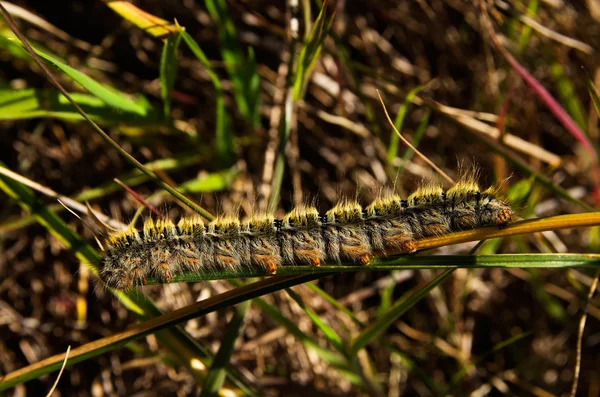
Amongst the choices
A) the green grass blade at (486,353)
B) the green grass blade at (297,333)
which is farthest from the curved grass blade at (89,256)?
the green grass blade at (486,353)

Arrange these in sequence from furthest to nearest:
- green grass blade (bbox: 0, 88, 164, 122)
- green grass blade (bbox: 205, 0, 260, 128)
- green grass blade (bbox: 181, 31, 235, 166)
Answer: green grass blade (bbox: 181, 31, 235, 166), green grass blade (bbox: 205, 0, 260, 128), green grass blade (bbox: 0, 88, 164, 122)

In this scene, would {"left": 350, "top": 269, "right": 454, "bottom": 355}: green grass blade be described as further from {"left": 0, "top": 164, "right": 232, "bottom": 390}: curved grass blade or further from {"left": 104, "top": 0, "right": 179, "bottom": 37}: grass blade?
{"left": 104, "top": 0, "right": 179, "bottom": 37}: grass blade

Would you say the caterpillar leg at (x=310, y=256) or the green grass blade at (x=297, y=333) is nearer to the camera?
the caterpillar leg at (x=310, y=256)

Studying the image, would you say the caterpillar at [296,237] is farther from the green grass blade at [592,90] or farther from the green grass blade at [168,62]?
the green grass blade at [168,62]

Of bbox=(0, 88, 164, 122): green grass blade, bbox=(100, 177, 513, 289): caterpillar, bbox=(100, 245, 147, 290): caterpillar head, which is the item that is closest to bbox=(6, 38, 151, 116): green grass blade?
bbox=(0, 88, 164, 122): green grass blade

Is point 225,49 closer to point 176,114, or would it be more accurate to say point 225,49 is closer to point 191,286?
point 176,114
